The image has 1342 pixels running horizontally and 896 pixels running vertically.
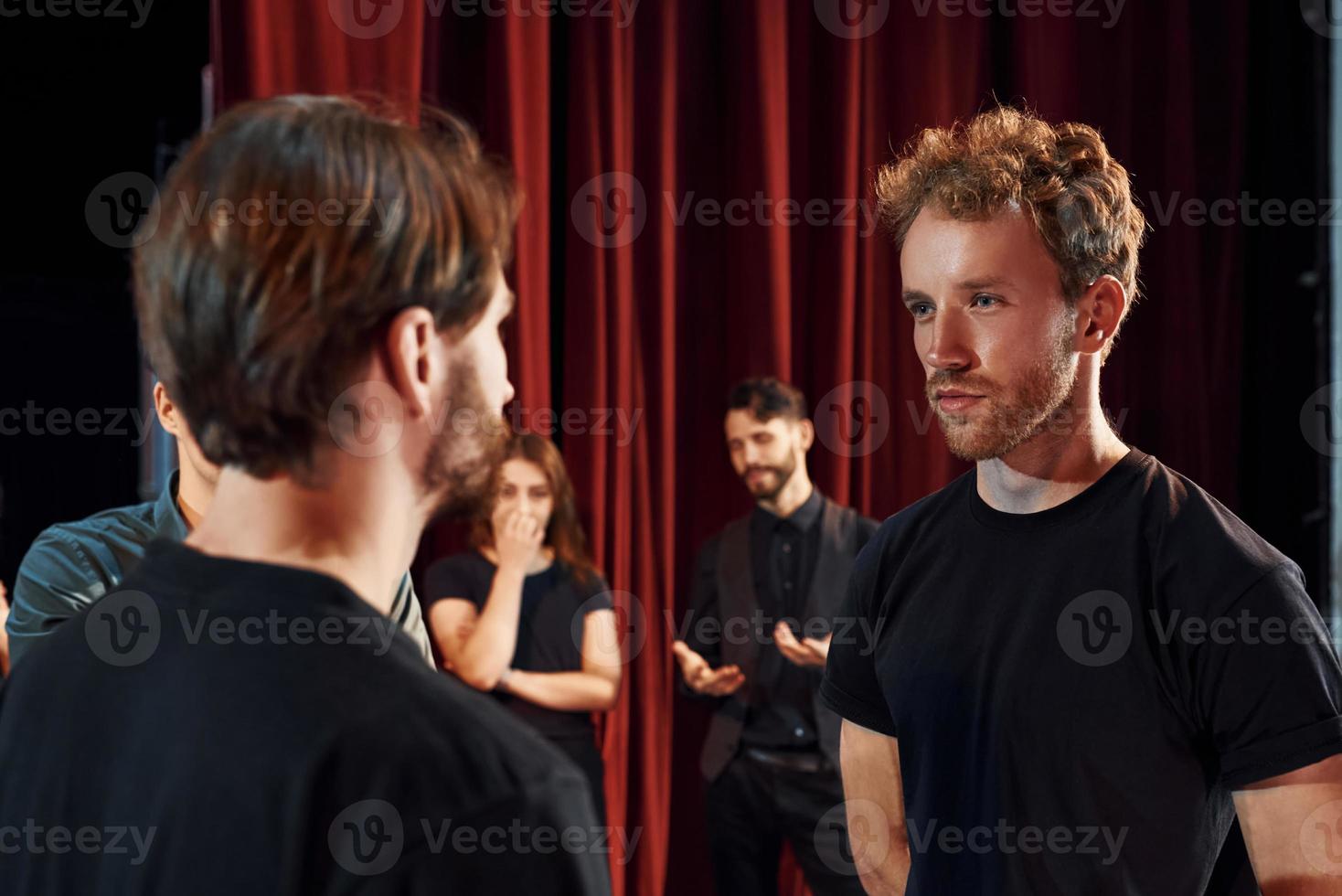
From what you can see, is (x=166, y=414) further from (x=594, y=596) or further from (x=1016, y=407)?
(x=594, y=596)

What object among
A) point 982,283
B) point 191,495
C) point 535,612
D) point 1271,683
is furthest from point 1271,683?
point 535,612

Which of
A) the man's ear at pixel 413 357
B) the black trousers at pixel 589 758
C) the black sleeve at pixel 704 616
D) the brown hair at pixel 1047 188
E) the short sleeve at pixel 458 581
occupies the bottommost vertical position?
the black trousers at pixel 589 758

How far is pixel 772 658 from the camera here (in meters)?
2.92

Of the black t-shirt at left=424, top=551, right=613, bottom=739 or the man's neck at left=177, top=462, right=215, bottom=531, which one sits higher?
the man's neck at left=177, top=462, right=215, bottom=531

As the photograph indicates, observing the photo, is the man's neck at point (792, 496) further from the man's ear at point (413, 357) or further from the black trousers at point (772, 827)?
the man's ear at point (413, 357)

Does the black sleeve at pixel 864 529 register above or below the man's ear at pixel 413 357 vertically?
below

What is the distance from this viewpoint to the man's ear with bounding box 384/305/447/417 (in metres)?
0.68

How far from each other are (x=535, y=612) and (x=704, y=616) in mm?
480

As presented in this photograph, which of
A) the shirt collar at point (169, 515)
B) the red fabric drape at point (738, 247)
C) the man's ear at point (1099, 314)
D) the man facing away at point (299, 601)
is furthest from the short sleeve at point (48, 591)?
the red fabric drape at point (738, 247)

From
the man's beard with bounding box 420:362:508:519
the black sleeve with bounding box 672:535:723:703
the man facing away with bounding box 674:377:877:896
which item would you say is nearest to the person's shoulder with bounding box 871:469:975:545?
the man's beard with bounding box 420:362:508:519

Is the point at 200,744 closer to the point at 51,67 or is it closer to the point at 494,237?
the point at 494,237

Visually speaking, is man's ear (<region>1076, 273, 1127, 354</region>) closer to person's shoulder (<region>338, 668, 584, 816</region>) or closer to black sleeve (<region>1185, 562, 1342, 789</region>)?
black sleeve (<region>1185, 562, 1342, 789</region>)

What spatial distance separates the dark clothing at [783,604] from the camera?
112 inches

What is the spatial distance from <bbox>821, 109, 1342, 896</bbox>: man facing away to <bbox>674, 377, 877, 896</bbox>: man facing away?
134 centimetres
